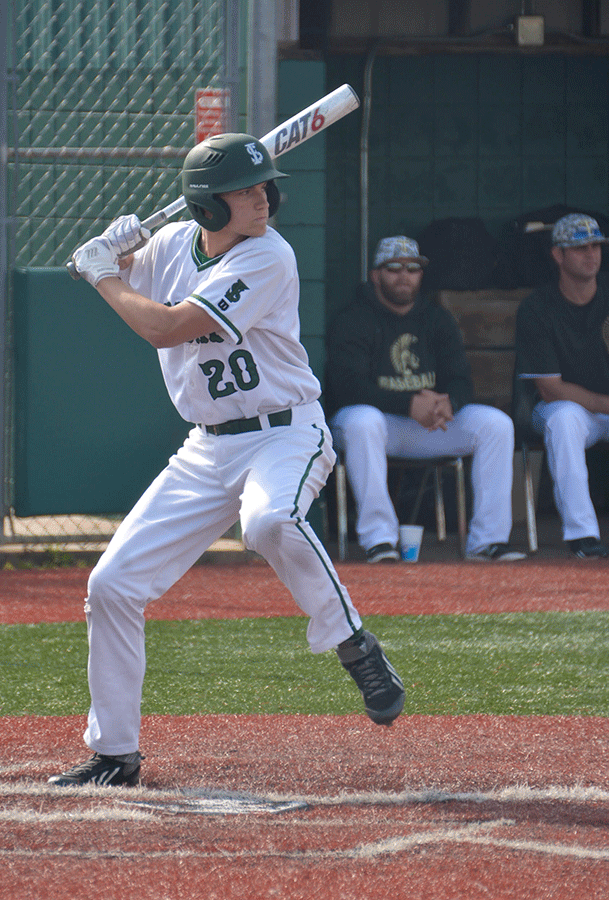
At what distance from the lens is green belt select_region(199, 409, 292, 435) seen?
3.20 metres

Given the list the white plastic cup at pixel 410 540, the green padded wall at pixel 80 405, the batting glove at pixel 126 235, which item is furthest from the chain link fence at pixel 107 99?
the batting glove at pixel 126 235

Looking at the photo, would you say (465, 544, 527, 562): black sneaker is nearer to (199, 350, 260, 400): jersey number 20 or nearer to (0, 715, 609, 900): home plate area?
(0, 715, 609, 900): home plate area

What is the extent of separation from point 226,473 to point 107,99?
4349 millimetres

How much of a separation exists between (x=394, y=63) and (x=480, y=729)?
631 centimetres

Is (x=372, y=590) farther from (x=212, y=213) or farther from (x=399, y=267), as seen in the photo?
(x=212, y=213)

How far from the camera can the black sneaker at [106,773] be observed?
297 centimetres

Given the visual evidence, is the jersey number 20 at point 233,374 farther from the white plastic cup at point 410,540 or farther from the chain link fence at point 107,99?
the chain link fence at point 107,99

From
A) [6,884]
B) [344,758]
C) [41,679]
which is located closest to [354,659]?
[344,758]

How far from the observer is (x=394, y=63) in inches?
345

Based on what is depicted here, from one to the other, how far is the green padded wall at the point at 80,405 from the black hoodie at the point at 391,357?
0.91 m

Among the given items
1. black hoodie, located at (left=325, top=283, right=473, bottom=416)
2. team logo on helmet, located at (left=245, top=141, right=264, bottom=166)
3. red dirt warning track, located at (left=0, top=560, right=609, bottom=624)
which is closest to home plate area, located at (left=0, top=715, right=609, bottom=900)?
team logo on helmet, located at (left=245, top=141, right=264, bottom=166)

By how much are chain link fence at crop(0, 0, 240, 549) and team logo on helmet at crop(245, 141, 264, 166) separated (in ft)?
11.4

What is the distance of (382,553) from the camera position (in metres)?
6.48

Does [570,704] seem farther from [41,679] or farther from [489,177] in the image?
[489,177]
